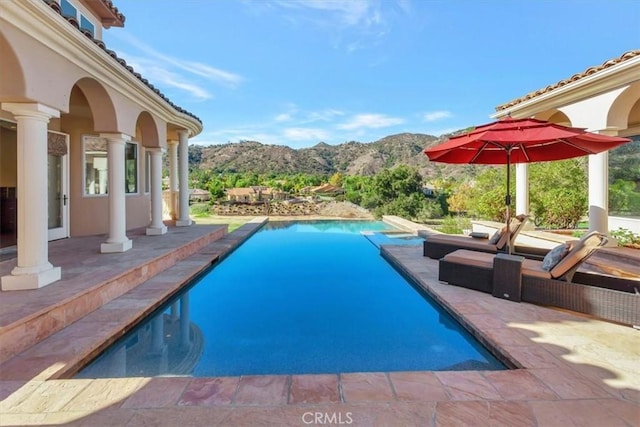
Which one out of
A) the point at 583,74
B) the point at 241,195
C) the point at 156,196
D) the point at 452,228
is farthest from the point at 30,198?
the point at 241,195

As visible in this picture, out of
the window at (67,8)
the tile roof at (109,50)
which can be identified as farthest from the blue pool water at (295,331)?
the window at (67,8)

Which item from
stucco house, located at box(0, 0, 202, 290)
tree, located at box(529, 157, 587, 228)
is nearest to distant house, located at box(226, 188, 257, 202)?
stucco house, located at box(0, 0, 202, 290)

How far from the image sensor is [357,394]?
2.89 m

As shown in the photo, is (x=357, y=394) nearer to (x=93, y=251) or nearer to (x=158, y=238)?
(x=93, y=251)

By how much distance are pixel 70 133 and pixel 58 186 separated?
1562mm

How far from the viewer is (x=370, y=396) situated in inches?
113

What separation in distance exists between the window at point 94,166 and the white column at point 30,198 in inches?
226

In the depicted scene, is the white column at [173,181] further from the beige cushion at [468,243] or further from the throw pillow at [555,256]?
the throw pillow at [555,256]

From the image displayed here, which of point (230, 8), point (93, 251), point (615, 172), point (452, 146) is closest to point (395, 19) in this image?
point (230, 8)

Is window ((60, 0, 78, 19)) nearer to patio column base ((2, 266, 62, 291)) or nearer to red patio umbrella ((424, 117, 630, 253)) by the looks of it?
patio column base ((2, 266, 62, 291))

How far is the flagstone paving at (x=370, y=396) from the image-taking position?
8.43ft

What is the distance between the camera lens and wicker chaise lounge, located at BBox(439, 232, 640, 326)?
4305 mm

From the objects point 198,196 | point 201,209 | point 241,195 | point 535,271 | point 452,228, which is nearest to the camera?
point 535,271

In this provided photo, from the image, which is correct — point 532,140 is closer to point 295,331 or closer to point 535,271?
point 535,271
